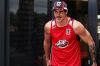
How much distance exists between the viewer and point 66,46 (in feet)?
15.2

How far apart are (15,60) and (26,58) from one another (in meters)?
0.19

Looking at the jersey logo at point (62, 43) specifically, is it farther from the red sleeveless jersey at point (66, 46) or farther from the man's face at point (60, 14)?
the man's face at point (60, 14)

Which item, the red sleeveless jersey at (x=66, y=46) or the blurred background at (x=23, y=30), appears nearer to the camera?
the red sleeveless jersey at (x=66, y=46)

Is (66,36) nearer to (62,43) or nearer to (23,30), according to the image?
(62,43)

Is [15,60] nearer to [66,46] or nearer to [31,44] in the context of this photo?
[31,44]

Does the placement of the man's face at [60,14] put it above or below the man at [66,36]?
above

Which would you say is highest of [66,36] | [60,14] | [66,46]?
[60,14]

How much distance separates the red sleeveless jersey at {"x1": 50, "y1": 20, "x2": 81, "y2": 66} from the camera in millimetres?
4613

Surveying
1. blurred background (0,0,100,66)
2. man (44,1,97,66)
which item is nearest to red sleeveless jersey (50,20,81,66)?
man (44,1,97,66)

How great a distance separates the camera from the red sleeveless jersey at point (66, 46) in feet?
15.1

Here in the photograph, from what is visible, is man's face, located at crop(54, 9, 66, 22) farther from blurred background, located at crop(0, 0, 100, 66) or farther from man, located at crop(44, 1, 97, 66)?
blurred background, located at crop(0, 0, 100, 66)

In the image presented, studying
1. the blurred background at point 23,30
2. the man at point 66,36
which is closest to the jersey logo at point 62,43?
the man at point 66,36

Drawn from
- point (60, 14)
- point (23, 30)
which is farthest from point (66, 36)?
point (23, 30)

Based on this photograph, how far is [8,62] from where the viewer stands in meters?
5.77
